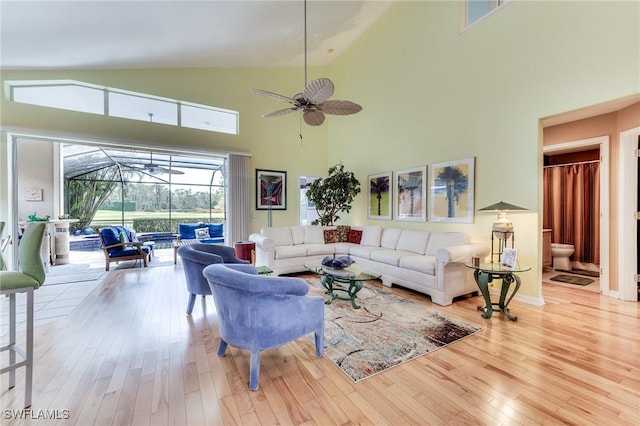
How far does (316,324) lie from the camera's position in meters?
2.21

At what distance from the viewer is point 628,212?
3.55m

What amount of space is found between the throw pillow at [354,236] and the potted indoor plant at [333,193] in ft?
2.23

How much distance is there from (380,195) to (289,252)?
8.07 feet

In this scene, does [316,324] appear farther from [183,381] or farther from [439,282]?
[439,282]

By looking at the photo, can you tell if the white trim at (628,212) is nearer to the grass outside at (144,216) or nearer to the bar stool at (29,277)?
the bar stool at (29,277)

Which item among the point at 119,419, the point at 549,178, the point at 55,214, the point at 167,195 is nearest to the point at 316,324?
the point at 119,419

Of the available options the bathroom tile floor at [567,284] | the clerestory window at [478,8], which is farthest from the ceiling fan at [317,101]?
the bathroom tile floor at [567,284]

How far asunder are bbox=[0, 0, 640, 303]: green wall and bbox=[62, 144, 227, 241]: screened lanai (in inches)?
79.1

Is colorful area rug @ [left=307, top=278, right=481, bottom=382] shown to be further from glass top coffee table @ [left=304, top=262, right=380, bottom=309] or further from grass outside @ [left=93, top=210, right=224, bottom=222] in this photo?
grass outside @ [left=93, top=210, right=224, bottom=222]

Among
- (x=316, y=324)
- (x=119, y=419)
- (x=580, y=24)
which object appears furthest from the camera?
(x=580, y=24)

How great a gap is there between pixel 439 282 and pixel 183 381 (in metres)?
3.03

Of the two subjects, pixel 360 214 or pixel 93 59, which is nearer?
pixel 93 59

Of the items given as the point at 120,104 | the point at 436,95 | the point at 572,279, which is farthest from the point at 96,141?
the point at 572,279

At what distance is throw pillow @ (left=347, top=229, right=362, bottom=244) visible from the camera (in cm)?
568
